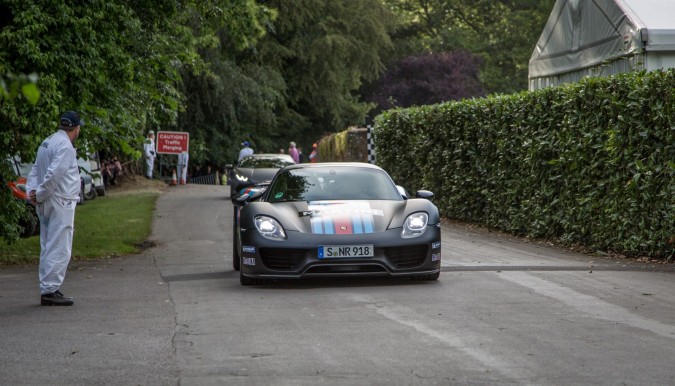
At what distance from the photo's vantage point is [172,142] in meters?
45.0

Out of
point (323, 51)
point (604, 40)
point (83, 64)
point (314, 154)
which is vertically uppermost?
point (323, 51)

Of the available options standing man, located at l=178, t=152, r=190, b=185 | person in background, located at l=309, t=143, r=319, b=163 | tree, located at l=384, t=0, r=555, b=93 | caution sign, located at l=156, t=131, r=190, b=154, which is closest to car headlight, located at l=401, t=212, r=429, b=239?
caution sign, located at l=156, t=131, r=190, b=154

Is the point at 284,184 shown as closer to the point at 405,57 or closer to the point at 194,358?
the point at 194,358

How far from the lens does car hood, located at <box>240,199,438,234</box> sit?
1138cm

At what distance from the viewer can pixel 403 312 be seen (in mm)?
9281

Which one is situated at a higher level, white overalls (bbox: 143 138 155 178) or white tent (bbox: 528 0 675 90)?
white tent (bbox: 528 0 675 90)

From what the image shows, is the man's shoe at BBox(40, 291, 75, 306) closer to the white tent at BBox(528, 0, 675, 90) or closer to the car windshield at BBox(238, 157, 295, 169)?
the white tent at BBox(528, 0, 675, 90)

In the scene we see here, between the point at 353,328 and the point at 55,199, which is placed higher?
the point at 55,199

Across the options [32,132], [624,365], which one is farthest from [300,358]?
[32,132]

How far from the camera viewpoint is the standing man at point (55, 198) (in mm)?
10133

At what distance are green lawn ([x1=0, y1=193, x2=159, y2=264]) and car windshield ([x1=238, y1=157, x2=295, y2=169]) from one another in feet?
9.14

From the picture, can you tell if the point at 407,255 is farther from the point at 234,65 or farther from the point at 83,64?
the point at 234,65

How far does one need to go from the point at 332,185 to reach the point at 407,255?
161cm

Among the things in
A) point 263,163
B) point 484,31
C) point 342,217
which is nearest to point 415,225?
point 342,217
